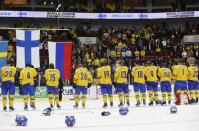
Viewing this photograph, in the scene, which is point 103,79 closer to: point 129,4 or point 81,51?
point 81,51

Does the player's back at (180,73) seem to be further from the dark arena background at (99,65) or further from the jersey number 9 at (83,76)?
the jersey number 9 at (83,76)

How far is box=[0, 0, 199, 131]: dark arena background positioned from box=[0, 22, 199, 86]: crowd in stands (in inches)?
3.1

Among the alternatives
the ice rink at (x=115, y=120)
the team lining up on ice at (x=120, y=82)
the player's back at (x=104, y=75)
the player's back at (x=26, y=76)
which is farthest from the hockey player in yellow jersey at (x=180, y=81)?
the player's back at (x=26, y=76)

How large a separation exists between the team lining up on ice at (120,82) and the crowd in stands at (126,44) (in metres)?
9.26

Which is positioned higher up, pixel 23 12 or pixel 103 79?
pixel 23 12

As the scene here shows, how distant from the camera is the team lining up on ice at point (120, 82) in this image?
722 inches

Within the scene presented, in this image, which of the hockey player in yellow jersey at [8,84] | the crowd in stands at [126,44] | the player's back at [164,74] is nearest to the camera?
the hockey player in yellow jersey at [8,84]

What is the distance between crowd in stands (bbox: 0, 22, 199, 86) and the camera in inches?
1242

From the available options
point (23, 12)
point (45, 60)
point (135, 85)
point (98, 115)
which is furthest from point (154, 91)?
point (23, 12)

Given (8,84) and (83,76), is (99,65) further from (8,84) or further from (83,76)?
(8,84)

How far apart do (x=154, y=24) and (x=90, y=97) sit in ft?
59.6

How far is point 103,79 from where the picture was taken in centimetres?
1909

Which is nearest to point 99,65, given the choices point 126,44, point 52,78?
point 126,44

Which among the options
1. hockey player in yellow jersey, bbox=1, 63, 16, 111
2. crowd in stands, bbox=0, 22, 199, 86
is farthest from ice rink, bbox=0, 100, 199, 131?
crowd in stands, bbox=0, 22, 199, 86
